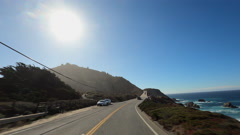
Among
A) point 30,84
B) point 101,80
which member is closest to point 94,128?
point 30,84

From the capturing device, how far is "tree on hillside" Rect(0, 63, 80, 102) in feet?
125

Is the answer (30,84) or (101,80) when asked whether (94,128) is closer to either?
(30,84)

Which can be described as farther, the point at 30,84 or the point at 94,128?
the point at 30,84

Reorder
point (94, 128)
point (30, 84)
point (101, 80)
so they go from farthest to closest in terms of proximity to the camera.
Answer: point (101, 80), point (30, 84), point (94, 128)

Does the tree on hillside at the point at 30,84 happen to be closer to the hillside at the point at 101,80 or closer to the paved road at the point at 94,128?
the paved road at the point at 94,128

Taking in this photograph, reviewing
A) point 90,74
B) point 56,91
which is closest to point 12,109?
point 56,91

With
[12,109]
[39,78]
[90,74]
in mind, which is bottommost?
[12,109]

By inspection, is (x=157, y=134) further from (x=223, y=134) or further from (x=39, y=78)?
(x=39, y=78)

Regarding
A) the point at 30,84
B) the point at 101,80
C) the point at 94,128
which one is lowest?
the point at 94,128

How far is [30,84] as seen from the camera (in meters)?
48.9

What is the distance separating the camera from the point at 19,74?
1972 inches

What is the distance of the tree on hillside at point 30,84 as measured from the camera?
125ft

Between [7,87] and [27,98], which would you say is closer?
[27,98]

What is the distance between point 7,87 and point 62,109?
697 inches
